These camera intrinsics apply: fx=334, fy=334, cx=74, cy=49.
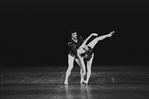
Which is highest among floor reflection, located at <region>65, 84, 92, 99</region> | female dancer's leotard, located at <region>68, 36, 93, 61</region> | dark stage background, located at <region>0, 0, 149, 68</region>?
dark stage background, located at <region>0, 0, 149, 68</region>

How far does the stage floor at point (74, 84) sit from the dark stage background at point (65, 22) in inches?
130

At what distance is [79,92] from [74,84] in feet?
2.99

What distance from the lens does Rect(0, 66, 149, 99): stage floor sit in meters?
5.50

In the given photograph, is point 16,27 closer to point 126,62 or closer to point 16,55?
point 16,55

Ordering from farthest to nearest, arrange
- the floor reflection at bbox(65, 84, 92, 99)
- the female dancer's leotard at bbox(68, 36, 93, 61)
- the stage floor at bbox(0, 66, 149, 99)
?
the female dancer's leotard at bbox(68, 36, 93, 61) → the stage floor at bbox(0, 66, 149, 99) → the floor reflection at bbox(65, 84, 92, 99)

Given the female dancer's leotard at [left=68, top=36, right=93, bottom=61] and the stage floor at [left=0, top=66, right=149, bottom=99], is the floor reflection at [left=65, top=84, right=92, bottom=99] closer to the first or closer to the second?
the stage floor at [left=0, top=66, right=149, bottom=99]

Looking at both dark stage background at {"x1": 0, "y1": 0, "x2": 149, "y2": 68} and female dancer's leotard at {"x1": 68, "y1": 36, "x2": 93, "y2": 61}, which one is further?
dark stage background at {"x1": 0, "y1": 0, "x2": 149, "y2": 68}

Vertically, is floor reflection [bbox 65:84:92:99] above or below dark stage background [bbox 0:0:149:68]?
below

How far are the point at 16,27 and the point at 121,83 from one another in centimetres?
723

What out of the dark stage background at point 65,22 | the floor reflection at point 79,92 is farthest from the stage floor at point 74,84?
the dark stage background at point 65,22

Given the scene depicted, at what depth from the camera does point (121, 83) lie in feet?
21.7

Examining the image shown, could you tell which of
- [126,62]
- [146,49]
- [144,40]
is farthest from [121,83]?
[144,40]

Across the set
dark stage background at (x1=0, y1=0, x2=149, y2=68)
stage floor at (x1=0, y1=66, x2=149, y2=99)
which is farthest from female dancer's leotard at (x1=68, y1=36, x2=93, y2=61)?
dark stage background at (x1=0, y1=0, x2=149, y2=68)

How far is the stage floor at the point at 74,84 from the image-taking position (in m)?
5.50
